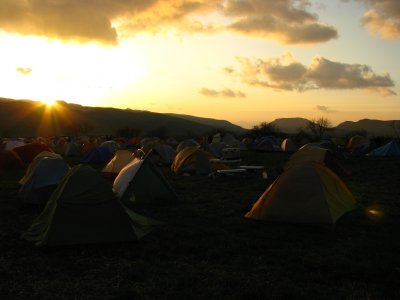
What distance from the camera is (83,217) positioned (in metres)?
8.75

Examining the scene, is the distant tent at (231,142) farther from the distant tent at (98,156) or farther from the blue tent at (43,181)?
the blue tent at (43,181)

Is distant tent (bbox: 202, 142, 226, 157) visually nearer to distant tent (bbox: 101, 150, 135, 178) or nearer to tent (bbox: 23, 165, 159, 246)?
distant tent (bbox: 101, 150, 135, 178)

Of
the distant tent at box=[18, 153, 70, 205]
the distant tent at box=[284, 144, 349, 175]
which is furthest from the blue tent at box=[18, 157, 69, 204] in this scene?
the distant tent at box=[284, 144, 349, 175]

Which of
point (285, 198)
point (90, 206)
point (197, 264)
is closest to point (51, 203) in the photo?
point (90, 206)

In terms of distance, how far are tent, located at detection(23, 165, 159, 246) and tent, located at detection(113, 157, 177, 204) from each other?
140 inches

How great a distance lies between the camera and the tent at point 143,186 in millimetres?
12922

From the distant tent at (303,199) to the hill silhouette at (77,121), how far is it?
8427 cm

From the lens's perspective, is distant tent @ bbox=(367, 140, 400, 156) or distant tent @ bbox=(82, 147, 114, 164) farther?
distant tent @ bbox=(367, 140, 400, 156)

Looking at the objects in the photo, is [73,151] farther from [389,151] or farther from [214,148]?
[389,151]

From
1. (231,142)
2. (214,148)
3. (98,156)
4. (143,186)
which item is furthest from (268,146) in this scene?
(143,186)

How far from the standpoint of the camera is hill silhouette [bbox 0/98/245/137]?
11481 centimetres

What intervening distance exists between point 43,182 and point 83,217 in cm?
459

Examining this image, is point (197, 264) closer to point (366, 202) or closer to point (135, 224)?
point (135, 224)

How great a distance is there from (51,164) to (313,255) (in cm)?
857
